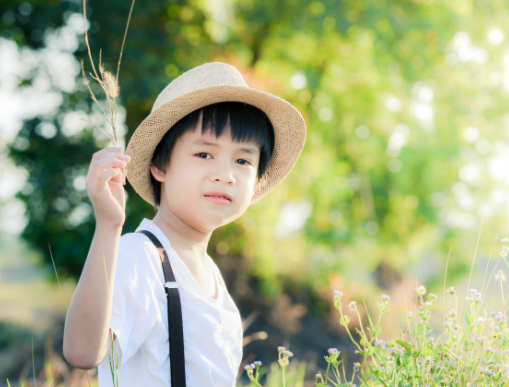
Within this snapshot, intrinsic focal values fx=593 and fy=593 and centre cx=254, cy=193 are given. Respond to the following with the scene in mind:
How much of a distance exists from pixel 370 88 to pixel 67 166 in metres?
6.24

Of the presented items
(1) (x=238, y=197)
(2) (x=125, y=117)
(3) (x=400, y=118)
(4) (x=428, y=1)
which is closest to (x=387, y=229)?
(3) (x=400, y=118)

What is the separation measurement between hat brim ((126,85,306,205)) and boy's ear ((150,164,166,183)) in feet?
0.15

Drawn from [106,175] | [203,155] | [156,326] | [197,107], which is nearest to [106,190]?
[106,175]

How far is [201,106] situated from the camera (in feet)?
7.11

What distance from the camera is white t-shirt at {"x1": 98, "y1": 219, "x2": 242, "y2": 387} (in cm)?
168

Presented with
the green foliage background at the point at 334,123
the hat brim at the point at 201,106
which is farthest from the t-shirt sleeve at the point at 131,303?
the green foliage background at the point at 334,123

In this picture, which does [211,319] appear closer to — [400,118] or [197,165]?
[197,165]

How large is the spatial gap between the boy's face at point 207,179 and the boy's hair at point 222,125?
0.03 m

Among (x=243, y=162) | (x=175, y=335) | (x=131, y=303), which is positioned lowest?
(x=175, y=335)

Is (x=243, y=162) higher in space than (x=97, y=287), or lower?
higher

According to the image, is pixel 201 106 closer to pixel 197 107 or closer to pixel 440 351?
pixel 197 107

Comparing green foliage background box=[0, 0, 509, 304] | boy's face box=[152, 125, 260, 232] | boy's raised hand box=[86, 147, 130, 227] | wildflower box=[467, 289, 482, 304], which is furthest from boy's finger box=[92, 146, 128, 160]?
green foliage background box=[0, 0, 509, 304]

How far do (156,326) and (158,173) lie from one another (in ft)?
2.21

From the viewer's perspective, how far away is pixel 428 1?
11.2 metres
